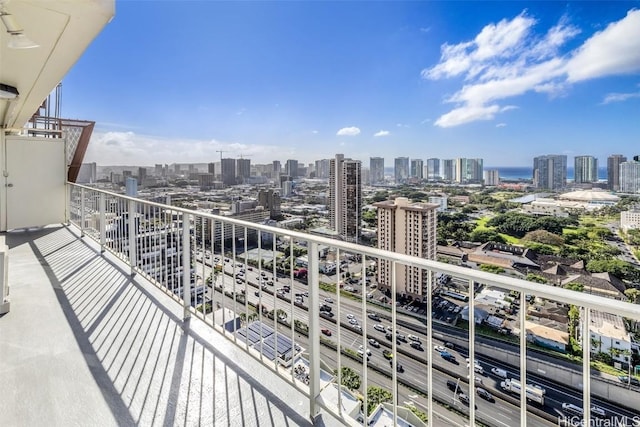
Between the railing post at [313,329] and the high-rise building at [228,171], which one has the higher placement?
the high-rise building at [228,171]

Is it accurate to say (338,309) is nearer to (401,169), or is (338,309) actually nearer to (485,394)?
(485,394)

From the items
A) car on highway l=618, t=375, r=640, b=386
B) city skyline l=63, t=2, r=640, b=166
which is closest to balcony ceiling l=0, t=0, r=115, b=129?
car on highway l=618, t=375, r=640, b=386

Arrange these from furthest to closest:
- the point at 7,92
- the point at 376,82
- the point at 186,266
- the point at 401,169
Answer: the point at 376,82
the point at 401,169
the point at 7,92
the point at 186,266

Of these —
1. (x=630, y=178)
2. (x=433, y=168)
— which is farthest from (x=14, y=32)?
(x=433, y=168)

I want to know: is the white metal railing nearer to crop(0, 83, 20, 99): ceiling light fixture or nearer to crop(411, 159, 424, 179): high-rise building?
crop(0, 83, 20, 99): ceiling light fixture

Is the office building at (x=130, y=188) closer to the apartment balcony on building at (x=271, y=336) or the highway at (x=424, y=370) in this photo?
the apartment balcony on building at (x=271, y=336)

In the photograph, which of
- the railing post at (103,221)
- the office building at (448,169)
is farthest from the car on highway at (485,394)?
the office building at (448,169)
